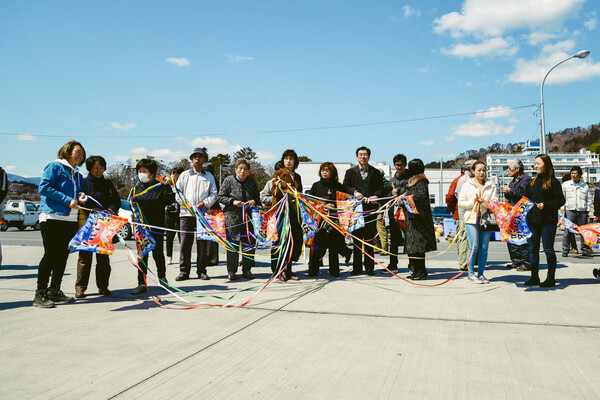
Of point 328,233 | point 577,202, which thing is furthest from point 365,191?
point 577,202

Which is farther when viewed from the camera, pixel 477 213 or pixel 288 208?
pixel 288 208

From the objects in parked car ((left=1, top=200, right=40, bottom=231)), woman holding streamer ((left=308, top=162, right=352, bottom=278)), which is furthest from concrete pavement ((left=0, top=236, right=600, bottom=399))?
parked car ((left=1, top=200, right=40, bottom=231))

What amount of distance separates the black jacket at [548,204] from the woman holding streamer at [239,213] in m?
4.07

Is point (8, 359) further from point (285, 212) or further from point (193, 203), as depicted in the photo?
point (285, 212)

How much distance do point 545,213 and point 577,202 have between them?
15.5 ft

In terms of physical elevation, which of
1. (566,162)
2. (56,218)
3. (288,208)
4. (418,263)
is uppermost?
(566,162)

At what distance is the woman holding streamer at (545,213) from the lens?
5.52 meters

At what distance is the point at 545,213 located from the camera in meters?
5.55

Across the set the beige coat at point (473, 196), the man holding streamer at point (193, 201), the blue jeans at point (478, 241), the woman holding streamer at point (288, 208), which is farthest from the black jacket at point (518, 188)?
the man holding streamer at point (193, 201)

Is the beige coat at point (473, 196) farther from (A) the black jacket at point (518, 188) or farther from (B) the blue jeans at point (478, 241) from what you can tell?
(A) the black jacket at point (518, 188)

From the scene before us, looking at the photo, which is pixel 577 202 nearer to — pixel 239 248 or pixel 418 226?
pixel 418 226

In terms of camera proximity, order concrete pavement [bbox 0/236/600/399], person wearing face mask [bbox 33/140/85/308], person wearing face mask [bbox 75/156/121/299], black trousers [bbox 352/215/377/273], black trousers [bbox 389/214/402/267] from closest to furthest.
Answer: concrete pavement [bbox 0/236/600/399] < person wearing face mask [bbox 33/140/85/308] < person wearing face mask [bbox 75/156/121/299] < black trousers [bbox 352/215/377/273] < black trousers [bbox 389/214/402/267]

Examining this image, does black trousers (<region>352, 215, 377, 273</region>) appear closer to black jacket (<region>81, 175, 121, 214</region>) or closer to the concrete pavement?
the concrete pavement

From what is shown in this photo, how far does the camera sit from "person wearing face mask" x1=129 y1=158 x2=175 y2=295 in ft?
18.6
